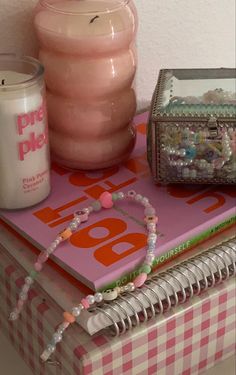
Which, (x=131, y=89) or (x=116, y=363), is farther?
(x=131, y=89)

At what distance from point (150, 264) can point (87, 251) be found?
0.17 feet

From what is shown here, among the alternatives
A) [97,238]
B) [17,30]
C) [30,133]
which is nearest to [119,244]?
[97,238]

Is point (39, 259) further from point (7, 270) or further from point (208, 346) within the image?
point (208, 346)

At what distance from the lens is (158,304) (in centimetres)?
54

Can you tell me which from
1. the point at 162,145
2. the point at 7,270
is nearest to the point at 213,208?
the point at 162,145

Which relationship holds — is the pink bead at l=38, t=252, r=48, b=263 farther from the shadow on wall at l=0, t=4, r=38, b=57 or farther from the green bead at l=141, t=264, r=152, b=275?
the shadow on wall at l=0, t=4, r=38, b=57

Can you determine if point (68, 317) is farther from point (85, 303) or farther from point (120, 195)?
point (120, 195)

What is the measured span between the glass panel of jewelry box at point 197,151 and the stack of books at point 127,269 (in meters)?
0.02

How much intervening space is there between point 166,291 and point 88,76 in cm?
21

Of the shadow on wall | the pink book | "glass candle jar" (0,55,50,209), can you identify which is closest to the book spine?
the pink book

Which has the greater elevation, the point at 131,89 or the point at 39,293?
the point at 131,89

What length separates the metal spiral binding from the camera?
51cm

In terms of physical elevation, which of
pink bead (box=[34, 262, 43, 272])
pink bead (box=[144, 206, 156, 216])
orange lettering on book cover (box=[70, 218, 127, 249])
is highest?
pink bead (box=[144, 206, 156, 216])

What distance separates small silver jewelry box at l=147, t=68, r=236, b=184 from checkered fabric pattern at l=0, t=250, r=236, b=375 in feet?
0.34
